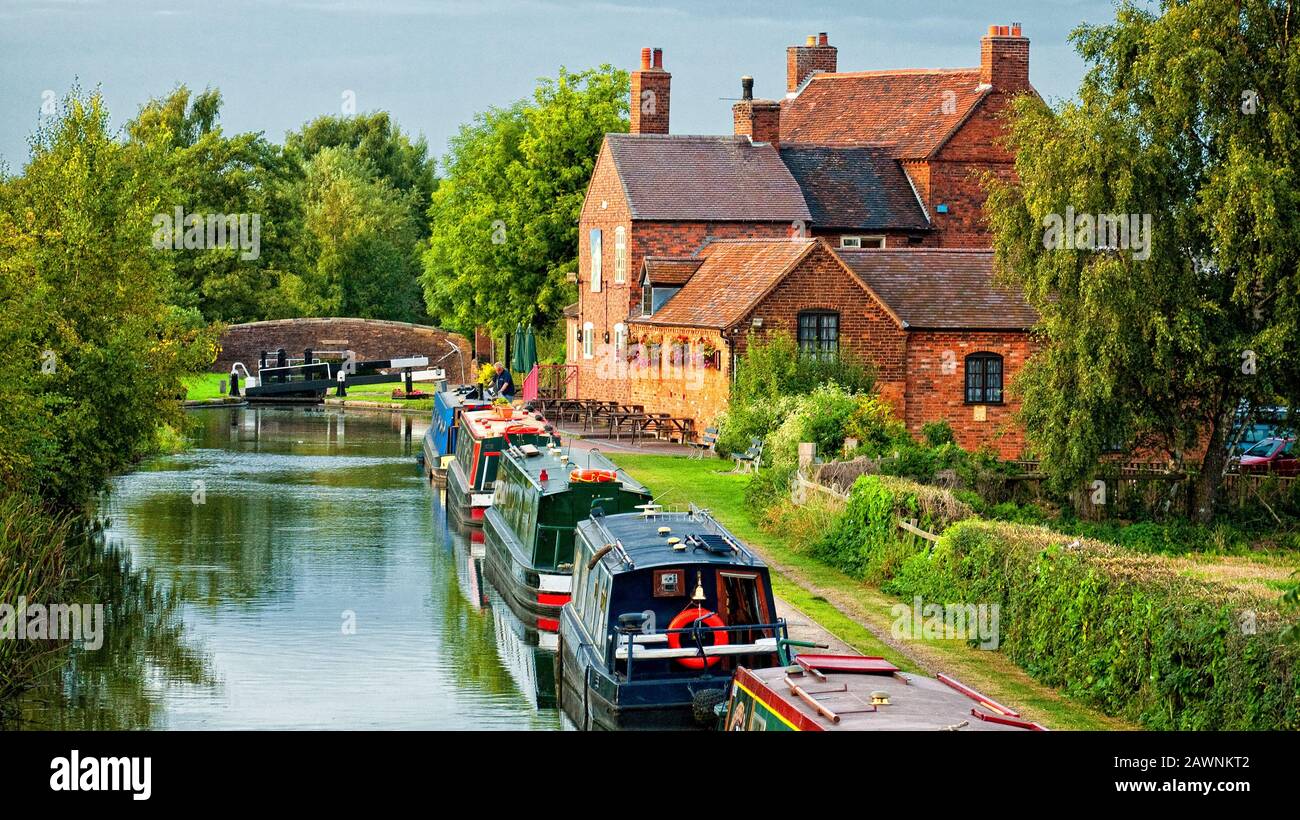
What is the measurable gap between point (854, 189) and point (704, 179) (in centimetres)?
433

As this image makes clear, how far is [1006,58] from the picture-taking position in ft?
144

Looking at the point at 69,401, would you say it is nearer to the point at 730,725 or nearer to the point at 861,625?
the point at 861,625

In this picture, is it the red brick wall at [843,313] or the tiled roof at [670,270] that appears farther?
the tiled roof at [670,270]

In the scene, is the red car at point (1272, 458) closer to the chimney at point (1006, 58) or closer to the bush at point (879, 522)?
the bush at point (879, 522)

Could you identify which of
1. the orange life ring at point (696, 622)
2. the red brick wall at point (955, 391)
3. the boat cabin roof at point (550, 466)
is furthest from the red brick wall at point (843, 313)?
the orange life ring at point (696, 622)

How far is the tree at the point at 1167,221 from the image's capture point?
2558 cm

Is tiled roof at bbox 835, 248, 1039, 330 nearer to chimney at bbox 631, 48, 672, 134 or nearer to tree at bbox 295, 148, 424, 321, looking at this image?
chimney at bbox 631, 48, 672, 134

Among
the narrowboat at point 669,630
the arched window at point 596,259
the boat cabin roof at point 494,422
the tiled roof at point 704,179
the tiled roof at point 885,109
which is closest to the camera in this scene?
the narrowboat at point 669,630

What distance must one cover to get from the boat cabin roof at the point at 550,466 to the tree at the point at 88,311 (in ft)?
20.6

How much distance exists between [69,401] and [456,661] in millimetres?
8654

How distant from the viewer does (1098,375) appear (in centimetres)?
2602

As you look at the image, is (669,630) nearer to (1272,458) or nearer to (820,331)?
(820,331)

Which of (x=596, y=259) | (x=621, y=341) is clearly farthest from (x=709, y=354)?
(x=596, y=259)

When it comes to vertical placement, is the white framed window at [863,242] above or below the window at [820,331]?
above
